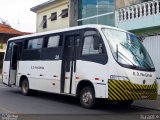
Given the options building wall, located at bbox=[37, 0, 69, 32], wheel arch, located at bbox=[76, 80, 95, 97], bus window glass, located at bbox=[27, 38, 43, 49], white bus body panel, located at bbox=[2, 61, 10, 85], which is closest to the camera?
wheel arch, located at bbox=[76, 80, 95, 97]

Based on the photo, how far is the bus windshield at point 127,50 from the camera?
40.2 ft

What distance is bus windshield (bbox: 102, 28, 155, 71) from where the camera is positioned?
1227 centimetres

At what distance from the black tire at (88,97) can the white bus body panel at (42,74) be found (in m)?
1.68

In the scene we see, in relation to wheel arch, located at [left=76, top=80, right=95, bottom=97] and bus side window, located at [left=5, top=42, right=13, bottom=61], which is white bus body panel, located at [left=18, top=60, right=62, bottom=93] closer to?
wheel arch, located at [left=76, top=80, right=95, bottom=97]

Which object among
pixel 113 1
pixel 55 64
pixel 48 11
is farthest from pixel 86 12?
pixel 55 64

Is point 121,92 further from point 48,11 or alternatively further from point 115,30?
point 48,11

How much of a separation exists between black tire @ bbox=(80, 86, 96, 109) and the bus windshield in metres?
1.56

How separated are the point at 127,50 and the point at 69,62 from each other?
2500 mm

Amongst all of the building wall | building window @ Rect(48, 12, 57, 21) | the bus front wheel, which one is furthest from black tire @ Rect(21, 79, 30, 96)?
building window @ Rect(48, 12, 57, 21)

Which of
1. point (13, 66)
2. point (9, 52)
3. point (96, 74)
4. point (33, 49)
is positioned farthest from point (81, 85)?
point (9, 52)

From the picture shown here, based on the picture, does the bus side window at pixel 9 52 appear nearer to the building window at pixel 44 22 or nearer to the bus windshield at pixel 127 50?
the bus windshield at pixel 127 50

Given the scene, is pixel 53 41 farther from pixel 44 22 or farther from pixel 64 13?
pixel 44 22

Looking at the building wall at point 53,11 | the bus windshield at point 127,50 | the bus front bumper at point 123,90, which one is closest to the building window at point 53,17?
the building wall at point 53,11

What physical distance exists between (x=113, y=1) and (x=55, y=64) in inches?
328
